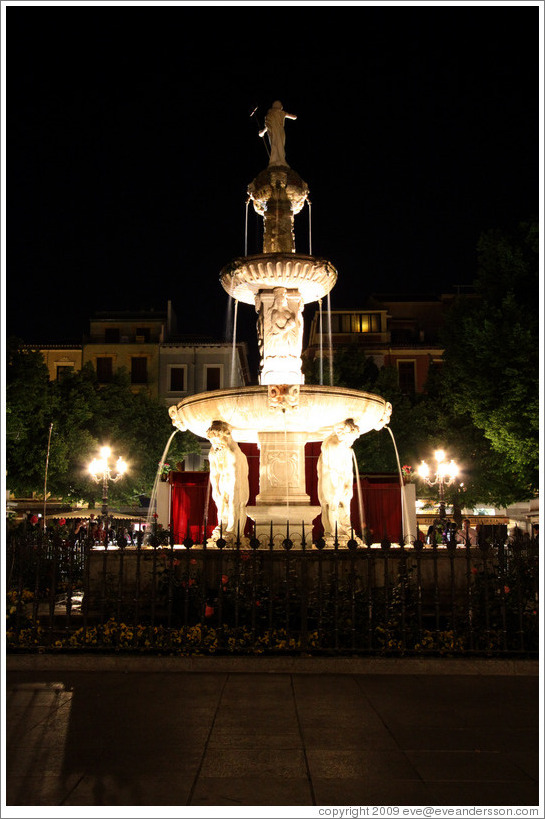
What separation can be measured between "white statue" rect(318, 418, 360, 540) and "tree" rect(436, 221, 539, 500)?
35.1 feet

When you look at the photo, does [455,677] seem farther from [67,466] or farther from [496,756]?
[67,466]

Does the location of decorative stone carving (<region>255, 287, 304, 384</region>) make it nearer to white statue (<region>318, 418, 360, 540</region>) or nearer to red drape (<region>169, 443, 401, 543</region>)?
white statue (<region>318, 418, 360, 540</region>)

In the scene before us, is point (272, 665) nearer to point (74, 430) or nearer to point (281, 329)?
point (281, 329)

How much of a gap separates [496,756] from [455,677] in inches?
93.1

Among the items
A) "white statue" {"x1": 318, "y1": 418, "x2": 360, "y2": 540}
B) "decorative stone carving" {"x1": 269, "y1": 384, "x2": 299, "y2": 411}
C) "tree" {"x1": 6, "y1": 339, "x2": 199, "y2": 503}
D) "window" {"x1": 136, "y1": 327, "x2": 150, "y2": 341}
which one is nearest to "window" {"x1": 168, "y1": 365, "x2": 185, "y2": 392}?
"window" {"x1": 136, "y1": 327, "x2": 150, "y2": 341}

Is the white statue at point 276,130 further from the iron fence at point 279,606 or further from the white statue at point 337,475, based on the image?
the iron fence at point 279,606

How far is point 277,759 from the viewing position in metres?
4.25

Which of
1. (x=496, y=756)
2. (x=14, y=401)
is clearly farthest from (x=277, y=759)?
(x=14, y=401)

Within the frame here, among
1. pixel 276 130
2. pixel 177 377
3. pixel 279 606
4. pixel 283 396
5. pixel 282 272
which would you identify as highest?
pixel 276 130

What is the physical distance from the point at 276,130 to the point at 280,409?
21.2ft

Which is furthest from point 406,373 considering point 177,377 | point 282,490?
point 282,490

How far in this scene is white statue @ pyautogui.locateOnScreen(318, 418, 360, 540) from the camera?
36.6 ft

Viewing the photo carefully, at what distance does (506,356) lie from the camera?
67.4ft

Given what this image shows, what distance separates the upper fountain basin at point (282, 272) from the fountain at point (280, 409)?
2 cm
